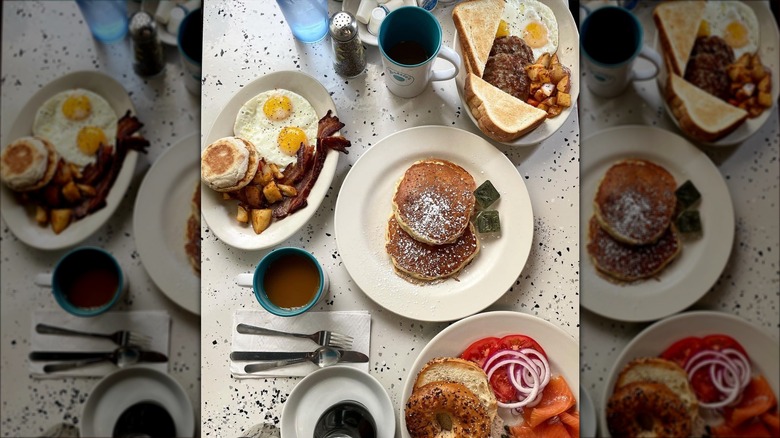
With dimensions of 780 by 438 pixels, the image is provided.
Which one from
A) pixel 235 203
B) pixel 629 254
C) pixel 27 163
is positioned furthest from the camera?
pixel 629 254

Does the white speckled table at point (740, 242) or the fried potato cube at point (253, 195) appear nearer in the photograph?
the fried potato cube at point (253, 195)

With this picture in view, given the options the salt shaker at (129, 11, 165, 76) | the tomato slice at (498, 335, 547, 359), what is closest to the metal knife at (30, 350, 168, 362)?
the salt shaker at (129, 11, 165, 76)

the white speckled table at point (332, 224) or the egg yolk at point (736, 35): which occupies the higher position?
the white speckled table at point (332, 224)

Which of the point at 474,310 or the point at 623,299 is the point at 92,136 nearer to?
the point at 474,310

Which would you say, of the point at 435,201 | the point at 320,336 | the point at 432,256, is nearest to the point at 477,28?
the point at 435,201

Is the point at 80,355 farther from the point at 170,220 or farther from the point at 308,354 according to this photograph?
the point at 308,354

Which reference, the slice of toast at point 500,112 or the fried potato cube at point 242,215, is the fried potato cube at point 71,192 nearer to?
the fried potato cube at point 242,215

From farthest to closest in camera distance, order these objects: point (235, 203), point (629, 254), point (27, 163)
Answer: point (629, 254) → point (235, 203) → point (27, 163)

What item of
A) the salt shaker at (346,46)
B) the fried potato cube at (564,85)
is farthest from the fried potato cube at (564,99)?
the salt shaker at (346,46)
